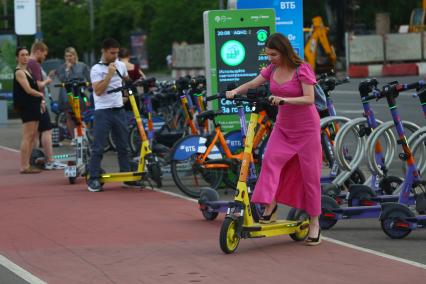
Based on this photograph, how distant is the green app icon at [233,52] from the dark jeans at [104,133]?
1.60 metres

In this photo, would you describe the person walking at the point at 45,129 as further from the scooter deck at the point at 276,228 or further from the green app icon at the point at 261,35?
the scooter deck at the point at 276,228

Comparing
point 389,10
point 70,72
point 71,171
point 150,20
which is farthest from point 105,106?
point 150,20

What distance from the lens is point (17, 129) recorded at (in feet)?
84.2

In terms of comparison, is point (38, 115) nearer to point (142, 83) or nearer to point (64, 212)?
point (142, 83)

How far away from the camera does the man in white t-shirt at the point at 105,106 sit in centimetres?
1383

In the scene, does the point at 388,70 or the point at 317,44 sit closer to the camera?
the point at 388,70

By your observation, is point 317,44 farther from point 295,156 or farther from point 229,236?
point 229,236

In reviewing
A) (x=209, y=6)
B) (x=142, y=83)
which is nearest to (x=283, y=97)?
(x=142, y=83)

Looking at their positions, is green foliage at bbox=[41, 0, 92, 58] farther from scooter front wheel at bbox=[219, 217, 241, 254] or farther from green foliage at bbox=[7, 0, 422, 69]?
scooter front wheel at bbox=[219, 217, 241, 254]

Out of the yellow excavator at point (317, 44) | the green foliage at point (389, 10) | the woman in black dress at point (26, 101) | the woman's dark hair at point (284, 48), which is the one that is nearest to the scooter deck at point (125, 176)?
the woman in black dress at point (26, 101)

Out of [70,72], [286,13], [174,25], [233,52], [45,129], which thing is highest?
[174,25]

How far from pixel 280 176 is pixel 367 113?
1.96 m

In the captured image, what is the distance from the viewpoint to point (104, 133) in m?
14.0

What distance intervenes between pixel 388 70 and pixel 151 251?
3846 centimetres
